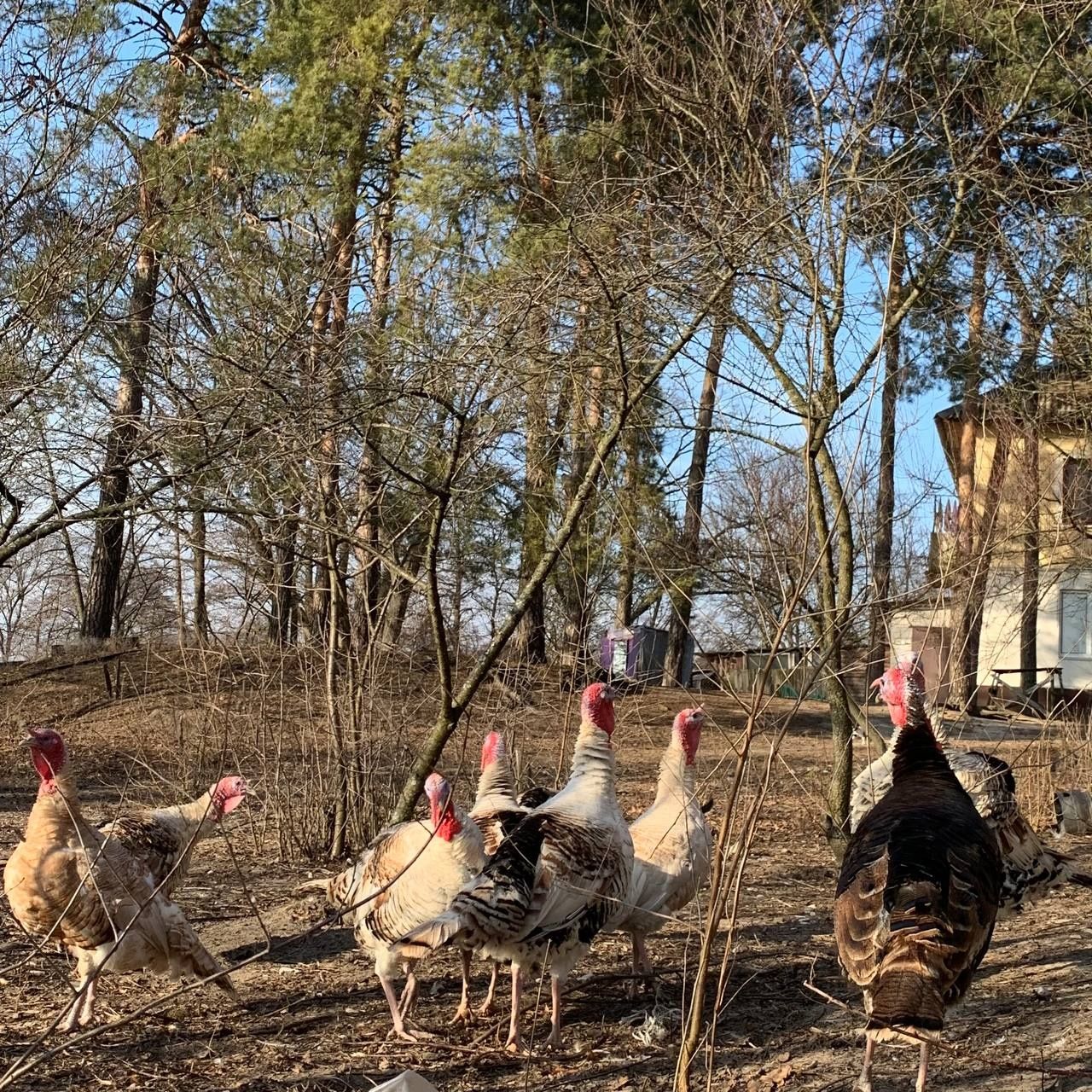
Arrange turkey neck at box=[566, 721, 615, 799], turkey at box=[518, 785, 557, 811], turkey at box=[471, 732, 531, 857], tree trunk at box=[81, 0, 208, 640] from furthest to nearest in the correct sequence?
turkey at box=[518, 785, 557, 811]
tree trunk at box=[81, 0, 208, 640]
turkey neck at box=[566, 721, 615, 799]
turkey at box=[471, 732, 531, 857]

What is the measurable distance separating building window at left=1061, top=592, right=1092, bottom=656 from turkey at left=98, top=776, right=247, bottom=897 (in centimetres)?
2808

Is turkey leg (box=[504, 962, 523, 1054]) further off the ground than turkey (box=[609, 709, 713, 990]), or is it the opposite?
turkey (box=[609, 709, 713, 990])

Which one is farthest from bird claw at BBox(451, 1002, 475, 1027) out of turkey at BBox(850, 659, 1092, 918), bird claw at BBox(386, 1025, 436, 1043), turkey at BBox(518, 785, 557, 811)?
turkey at BBox(850, 659, 1092, 918)

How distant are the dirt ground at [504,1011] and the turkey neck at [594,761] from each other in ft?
2.54

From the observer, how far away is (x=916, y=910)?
4.33 meters

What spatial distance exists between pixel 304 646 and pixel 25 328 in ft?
9.33

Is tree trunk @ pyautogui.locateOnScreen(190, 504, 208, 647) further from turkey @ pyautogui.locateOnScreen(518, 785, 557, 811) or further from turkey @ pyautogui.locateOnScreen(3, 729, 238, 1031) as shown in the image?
turkey @ pyautogui.locateOnScreen(518, 785, 557, 811)

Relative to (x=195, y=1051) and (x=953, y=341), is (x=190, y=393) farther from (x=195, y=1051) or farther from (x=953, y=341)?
(x=953, y=341)

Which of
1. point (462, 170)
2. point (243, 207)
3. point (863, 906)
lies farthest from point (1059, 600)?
point (863, 906)

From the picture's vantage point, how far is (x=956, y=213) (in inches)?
316

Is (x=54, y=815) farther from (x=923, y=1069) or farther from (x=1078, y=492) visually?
(x=1078, y=492)

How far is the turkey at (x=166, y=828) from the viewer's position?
6.53 meters

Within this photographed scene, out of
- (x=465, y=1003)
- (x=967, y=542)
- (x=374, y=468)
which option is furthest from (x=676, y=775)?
(x=967, y=542)

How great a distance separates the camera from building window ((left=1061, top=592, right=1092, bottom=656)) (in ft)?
103
